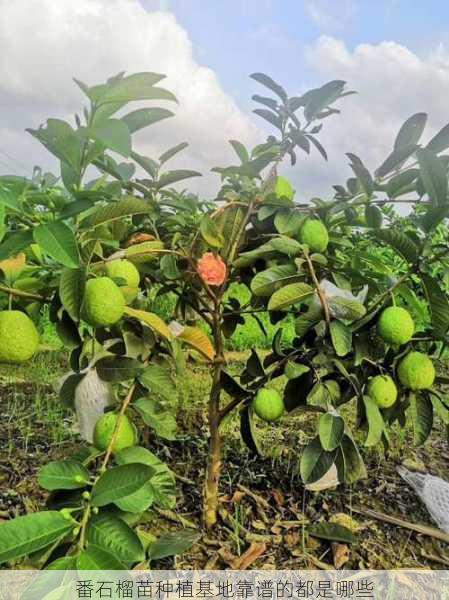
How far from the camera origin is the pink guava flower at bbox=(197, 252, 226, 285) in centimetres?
117

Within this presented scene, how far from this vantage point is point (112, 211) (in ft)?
3.10

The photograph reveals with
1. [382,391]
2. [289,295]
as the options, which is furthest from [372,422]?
[289,295]

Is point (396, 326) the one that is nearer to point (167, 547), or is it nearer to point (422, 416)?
point (422, 416)

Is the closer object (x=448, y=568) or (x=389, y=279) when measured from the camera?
(x=389, y=279)

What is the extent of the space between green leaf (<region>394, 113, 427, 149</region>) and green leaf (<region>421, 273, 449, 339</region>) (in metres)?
0.30

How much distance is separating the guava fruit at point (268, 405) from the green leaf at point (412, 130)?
0.61 meters

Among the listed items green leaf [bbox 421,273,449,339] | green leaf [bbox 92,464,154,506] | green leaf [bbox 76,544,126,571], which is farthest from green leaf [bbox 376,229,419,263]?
green leaf [bbox 76,544,126,571]

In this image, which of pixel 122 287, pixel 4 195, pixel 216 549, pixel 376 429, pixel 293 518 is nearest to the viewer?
pixel 4 195

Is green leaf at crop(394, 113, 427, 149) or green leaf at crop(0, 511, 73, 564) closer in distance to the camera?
green leaf at crop(0, 511, 73, 564)

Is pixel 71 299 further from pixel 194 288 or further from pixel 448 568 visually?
pixel 448 568

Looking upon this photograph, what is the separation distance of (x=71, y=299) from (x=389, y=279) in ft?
2.30

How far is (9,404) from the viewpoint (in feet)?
8.25

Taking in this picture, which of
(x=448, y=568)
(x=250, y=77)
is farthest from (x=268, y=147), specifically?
(x=448, y=568)

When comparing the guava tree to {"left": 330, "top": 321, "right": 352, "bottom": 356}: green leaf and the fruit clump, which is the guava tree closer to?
the fruit clump
